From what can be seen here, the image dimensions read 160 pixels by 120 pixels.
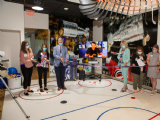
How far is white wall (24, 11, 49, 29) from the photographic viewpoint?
4.84 metres

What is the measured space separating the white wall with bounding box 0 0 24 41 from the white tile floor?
218 centimetres

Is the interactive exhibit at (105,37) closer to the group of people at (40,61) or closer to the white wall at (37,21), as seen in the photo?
the white wall at (37,21)

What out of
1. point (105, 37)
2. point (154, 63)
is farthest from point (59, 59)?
point (105, 37)

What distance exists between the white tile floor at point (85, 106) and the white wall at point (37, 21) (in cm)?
265

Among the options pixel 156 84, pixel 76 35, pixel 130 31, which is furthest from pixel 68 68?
pixel 156 84

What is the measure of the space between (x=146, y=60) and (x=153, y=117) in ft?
5.73

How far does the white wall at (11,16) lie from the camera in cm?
398

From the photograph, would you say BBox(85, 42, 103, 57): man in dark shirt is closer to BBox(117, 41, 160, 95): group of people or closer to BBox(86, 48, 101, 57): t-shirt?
BBox(86, 48, 101, 57): t-shirt

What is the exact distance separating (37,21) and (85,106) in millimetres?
3884

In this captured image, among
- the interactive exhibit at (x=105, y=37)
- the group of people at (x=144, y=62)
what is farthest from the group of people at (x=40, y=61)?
the group of people at (x=144, y=62)

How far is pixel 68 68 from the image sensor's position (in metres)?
5.03

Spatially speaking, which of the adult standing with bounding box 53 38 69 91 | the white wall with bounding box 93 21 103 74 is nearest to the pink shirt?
the adult standing with bounding box 53 38 69 91

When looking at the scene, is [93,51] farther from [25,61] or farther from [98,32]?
[25,61]

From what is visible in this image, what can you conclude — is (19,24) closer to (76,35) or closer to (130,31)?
(76,35)
